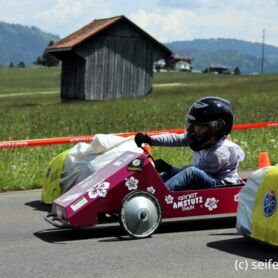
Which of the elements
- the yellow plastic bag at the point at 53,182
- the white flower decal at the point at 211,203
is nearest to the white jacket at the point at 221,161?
the white flower decal at the point at 211,203

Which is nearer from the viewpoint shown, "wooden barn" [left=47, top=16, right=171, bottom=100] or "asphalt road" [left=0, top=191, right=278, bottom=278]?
"asphalt road" [left=0, top=191, right=278, bottom=278]

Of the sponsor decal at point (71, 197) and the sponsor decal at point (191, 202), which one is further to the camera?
the sponsor decal at point (191, 202)

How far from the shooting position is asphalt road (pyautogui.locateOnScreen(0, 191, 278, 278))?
6.09 meters

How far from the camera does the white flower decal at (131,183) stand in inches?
294

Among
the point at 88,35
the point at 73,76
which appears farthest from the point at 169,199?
the point at 73,76

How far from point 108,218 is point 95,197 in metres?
0.35

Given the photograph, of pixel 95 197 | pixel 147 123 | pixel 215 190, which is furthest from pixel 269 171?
pixel 147 123

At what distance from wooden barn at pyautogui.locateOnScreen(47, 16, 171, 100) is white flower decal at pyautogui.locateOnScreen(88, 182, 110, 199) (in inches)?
1518

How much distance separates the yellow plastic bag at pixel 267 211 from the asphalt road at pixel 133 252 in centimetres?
19

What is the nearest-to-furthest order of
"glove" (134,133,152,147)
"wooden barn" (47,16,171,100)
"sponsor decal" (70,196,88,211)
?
"sponsor decal" (70,196,88,211), "glove" (134,133,152,147), "wooden barn" (47,16,171,100)

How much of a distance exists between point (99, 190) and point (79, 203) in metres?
0.24

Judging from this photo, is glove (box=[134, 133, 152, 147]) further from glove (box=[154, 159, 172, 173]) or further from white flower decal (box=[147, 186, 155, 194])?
white flower decal (box=[147, 186, 155, 194])

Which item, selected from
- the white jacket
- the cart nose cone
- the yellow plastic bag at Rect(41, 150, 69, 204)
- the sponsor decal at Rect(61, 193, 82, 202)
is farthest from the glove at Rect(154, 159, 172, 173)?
the yellow plastic bag at Rect(41, 150, 69, 204)
